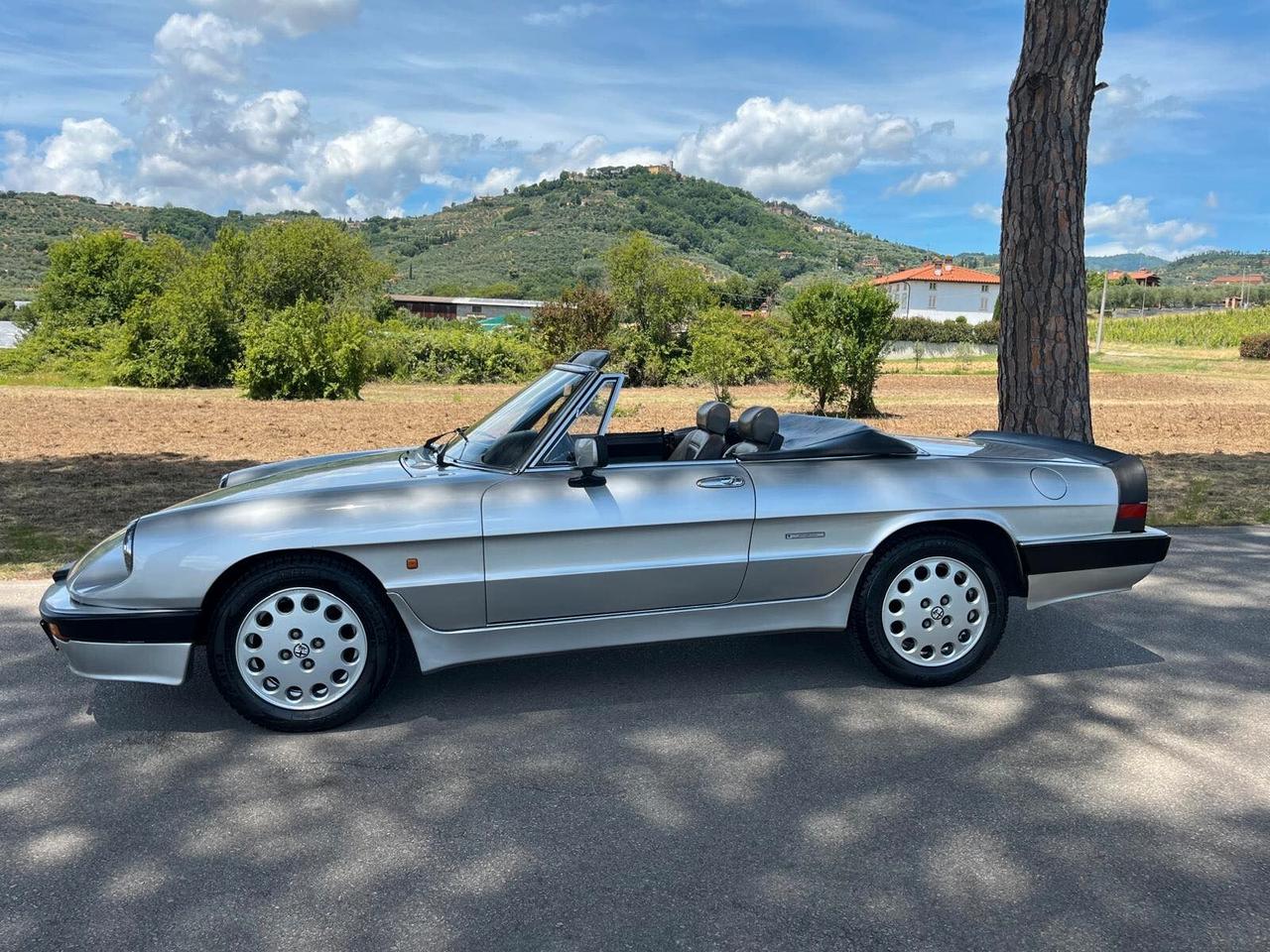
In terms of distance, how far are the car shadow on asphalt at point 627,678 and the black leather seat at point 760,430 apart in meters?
0.92

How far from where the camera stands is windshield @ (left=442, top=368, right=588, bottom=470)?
414 cm

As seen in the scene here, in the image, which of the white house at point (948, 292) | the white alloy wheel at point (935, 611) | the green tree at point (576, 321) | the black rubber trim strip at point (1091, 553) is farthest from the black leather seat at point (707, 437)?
the white house at point (948, 292)

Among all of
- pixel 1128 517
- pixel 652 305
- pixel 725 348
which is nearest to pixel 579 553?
pixel 1128 517

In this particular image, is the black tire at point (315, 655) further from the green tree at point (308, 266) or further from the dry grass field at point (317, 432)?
the green tree at point (308, 266)

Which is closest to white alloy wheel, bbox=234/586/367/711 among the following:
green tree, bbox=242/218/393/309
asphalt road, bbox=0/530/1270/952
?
asphalt road, bbox=0/530/1270/952

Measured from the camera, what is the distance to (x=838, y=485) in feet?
14.0

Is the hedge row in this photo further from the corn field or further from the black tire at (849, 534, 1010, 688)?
the black tire at (849, 534, 1010, 688)

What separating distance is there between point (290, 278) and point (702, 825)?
3951cm

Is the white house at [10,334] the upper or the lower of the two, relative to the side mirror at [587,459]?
upper

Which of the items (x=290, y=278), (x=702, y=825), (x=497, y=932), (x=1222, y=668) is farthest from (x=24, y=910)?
(x=290, y=278)

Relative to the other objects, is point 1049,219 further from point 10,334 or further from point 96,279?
point 10,334

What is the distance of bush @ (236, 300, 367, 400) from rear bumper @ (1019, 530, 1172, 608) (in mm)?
20895

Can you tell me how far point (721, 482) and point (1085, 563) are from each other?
170 cm

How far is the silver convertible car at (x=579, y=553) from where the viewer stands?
3758 mm
